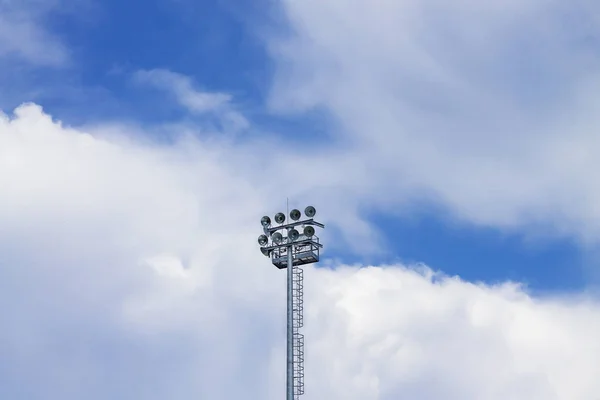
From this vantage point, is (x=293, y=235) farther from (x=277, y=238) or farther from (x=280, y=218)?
(x=280, y=218)

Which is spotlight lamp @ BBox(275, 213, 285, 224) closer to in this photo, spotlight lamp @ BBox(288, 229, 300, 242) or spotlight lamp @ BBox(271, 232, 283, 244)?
spotlight lamp @ BBox(271, 232, 283, 244)

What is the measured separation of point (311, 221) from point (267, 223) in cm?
567

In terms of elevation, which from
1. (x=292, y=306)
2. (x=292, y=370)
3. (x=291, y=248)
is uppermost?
(x=291, y=248)

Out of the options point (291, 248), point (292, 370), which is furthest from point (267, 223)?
point (292, 370)

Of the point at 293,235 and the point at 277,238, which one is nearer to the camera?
the point at 293,235

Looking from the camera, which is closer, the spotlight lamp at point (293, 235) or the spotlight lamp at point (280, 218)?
the spotlight lamp at point (293, 235)

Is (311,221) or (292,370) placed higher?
(311,221)

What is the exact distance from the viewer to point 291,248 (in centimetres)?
11369

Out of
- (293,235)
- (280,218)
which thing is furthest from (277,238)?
(280,218)

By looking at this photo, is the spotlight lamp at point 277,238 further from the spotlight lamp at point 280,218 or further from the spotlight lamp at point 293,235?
the spotlight lamp at point 280,218

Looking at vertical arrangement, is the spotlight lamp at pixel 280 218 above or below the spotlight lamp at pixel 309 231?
above

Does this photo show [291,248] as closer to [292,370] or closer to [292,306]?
[292,306]

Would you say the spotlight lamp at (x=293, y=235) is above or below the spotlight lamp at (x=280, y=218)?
below

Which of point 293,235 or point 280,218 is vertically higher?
point 280,218
